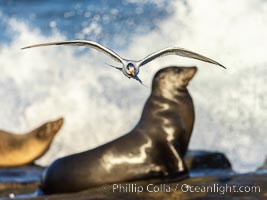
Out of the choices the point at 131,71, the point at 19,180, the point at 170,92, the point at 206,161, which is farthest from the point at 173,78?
the point at 19,180

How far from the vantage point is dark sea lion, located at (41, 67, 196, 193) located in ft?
27.3

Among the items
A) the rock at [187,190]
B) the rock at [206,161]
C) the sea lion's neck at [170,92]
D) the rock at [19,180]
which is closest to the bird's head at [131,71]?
the rock at [187,190]

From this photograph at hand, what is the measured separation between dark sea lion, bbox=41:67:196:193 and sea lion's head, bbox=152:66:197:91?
0.32m

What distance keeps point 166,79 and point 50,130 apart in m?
6.07

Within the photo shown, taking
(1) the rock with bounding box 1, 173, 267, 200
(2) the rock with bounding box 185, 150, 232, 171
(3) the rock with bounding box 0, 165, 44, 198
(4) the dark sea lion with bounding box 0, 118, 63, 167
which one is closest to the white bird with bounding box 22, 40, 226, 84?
(1) the rock with bounding box 1, 173, 267, 200

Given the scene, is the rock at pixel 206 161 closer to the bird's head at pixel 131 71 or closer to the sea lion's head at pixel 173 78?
the sea lion's head at pixel 173 78

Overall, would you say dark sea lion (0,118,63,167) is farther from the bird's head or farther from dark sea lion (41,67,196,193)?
the bird's head

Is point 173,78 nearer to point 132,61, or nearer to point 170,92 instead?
point 170,92

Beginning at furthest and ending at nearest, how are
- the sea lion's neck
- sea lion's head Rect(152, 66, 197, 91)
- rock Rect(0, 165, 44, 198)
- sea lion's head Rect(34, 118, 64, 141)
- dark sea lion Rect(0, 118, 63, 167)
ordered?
sea lion's head Rect(34, 118, 64, 141), dark sea lion Rect(0, 118, 63, 167), rock Rect(0, 165, 44, 198), sea lion's head Rect(152, 66, 197, 91), the sea lion's neck

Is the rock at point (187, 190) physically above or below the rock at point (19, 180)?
above

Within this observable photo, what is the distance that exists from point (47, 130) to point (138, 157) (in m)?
6.67

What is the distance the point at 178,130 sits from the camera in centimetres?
865

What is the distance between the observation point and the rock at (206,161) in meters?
10.2

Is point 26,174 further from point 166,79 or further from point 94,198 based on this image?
point 94,198
